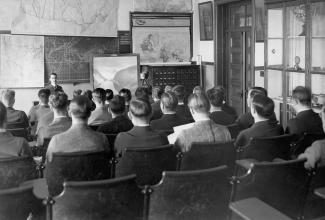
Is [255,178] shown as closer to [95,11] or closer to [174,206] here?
[174,206]

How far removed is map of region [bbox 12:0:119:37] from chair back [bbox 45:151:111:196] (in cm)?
568

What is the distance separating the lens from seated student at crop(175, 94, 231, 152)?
3406mm

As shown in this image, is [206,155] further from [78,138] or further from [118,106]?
[118,106]

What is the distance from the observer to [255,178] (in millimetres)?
2562

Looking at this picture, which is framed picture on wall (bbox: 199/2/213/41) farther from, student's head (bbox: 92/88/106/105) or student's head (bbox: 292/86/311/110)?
student's head (bbox: 292/86/311/110)

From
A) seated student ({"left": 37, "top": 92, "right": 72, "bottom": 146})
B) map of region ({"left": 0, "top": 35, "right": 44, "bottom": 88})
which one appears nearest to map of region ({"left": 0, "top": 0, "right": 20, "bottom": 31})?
map of region ({"left": 0, "top": 35, "right": 44, "bottom": 88})

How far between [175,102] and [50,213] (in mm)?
2389

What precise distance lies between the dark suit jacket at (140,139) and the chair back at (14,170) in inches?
27.8

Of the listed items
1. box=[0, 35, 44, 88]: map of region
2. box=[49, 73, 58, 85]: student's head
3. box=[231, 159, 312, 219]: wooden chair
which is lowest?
box=[231, 159, 312, 219]: wooden chair

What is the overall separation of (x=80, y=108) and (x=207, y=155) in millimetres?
1043

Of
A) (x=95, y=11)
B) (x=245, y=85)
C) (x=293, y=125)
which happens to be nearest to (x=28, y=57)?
(x=95, y=11)

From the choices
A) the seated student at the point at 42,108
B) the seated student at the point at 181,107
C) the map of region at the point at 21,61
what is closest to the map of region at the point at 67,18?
the map of region at the point at 21,61

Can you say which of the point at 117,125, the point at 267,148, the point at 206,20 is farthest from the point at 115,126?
the point at 206,20

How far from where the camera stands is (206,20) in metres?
9.16
